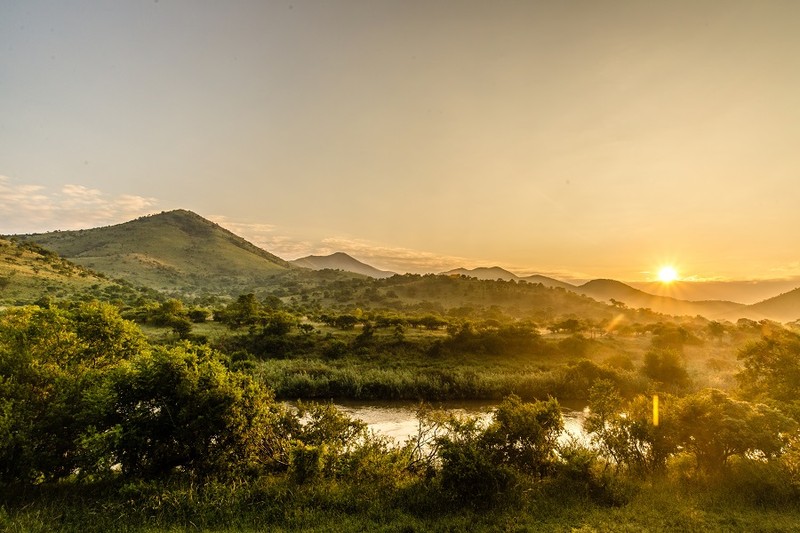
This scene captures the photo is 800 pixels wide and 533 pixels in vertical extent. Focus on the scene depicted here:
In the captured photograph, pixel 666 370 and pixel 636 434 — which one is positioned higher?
pixel 636 434

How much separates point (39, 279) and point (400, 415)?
3920 inches

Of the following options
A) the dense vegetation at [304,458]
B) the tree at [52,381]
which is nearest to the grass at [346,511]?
the dense vegetation at [304,458]

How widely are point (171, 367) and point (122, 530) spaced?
588 cm

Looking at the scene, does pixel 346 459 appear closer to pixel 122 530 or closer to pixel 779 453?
pixel 122 530

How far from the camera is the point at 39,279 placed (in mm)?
89938

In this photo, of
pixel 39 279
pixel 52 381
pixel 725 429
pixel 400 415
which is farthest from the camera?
pixel 39 279

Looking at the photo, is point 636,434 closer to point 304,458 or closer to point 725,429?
→ point 725,429

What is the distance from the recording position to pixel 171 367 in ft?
54.9

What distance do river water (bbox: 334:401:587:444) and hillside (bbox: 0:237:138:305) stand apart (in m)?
69.3

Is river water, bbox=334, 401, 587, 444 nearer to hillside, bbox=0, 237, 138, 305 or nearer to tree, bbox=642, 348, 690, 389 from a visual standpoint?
tree, bbox=642, 348, 690, 389

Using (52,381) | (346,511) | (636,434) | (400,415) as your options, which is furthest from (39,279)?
(636,434)

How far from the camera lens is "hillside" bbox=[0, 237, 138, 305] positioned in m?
79.3

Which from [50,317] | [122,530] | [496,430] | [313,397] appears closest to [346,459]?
[496,430]

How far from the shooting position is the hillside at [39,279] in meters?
79.3
